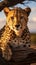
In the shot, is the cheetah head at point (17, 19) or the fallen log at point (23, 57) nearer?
the fallen log at point (23, 57)

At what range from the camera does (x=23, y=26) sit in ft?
6.88

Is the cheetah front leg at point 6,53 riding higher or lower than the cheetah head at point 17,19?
lower

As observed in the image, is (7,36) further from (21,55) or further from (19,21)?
(21,55)

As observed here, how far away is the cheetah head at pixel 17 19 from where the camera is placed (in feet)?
6.54

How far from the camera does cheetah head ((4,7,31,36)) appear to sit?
6.54ft

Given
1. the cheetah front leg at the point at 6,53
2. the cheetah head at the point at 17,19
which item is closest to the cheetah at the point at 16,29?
the cheetah head at the point at 17,19

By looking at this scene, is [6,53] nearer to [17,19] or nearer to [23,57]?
A: [23,57]

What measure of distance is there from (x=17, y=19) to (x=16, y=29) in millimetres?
117

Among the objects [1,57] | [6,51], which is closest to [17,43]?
[6,51]

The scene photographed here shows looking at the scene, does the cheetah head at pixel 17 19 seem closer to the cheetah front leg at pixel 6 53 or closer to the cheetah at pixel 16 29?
the cheetah at pixel 16 29

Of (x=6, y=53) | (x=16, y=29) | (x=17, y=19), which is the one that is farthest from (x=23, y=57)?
(x=17, y=19)

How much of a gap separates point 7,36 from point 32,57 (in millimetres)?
770

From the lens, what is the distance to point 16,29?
1.95 metres

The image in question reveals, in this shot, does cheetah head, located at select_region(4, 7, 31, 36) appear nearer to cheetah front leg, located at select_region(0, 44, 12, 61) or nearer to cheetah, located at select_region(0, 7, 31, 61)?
cheetah, located at select_region(0, 7, 31, 61)
